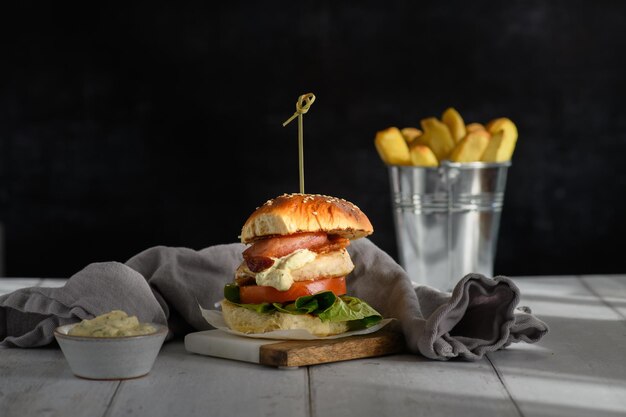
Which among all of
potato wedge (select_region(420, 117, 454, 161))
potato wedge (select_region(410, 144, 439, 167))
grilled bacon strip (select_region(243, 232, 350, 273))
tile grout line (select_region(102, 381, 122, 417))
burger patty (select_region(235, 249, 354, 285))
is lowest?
tile grout line (select_region(102, 381, 122, 417))

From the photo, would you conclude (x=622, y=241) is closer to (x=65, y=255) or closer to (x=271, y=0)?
(x=271, y=0)

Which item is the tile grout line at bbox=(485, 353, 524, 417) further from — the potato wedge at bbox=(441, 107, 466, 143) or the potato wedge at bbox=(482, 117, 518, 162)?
the potato wedge at bbox=(441, 107, 466, 143)

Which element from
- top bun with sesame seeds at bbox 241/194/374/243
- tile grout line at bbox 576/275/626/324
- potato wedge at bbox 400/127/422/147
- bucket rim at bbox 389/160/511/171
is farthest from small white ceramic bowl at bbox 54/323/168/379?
potato wedge at bbox 400/127/422/147

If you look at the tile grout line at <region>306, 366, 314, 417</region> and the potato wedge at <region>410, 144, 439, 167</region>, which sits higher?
the potato wedge at <region>410, 144, 439, 167</region>

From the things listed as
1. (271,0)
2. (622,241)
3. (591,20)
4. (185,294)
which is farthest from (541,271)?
(185,294)

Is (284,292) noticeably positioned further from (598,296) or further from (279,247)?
(598,296)

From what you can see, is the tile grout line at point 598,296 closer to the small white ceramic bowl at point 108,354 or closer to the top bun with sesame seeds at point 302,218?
the top bun with sesame seeds at point 302,218

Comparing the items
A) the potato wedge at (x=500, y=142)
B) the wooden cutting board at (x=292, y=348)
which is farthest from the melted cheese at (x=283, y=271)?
the potato wedge at (x=500, y=142)

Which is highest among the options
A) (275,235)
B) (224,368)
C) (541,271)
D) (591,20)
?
(591,20)
